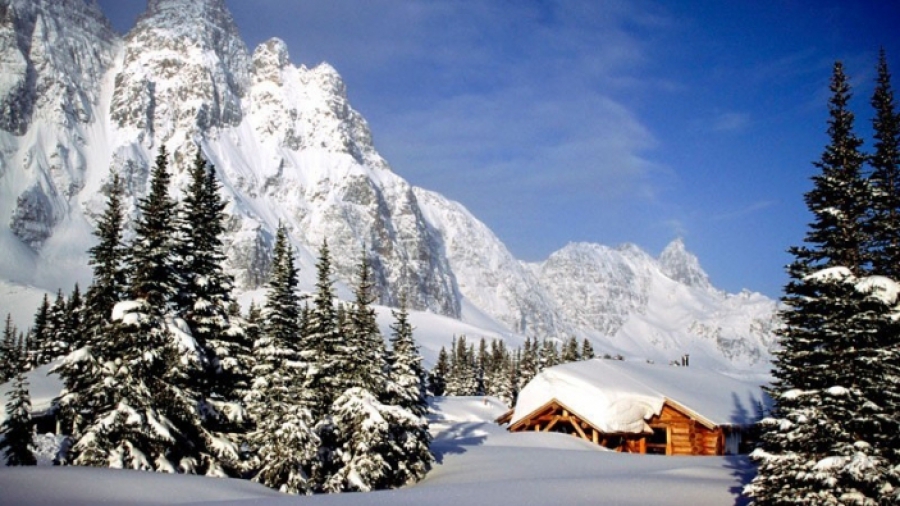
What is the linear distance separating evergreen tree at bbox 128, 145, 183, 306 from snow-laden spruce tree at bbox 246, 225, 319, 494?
15.3 feet

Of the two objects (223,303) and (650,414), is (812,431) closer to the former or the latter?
(223,303)

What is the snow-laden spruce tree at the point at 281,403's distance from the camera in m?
24.1

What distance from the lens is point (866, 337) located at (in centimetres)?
1429

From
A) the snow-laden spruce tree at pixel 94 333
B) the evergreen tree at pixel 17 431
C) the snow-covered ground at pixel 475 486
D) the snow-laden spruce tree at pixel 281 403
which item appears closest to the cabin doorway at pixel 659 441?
the snow-covered ground at pixel 475 486

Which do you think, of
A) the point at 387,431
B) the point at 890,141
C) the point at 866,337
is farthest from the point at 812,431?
the point at 387,431

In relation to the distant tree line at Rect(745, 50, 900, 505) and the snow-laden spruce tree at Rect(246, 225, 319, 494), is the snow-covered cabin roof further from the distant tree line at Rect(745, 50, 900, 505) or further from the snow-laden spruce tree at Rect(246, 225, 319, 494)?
the distant tree line at Rect(745, 50, 900, 505)

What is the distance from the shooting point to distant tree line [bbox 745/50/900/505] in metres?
13.8

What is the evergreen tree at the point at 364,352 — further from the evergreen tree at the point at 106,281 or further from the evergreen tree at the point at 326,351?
the evergreen tree at the point at 106,281

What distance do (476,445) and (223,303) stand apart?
17.7m

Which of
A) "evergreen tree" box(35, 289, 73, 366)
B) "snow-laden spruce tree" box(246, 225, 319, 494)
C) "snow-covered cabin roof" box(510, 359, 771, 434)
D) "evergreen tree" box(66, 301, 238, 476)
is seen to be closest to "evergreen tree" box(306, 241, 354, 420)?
"snow-laden spruce tree" box(246, 225, 319, 494)

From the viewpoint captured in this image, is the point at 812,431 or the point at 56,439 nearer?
the point at 812,431

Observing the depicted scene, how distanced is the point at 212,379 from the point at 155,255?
17.3ft

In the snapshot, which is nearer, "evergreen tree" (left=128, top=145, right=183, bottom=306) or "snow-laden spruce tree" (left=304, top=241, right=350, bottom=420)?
"evergreen tree" (left=128, top=145, right=183, bottom=306)

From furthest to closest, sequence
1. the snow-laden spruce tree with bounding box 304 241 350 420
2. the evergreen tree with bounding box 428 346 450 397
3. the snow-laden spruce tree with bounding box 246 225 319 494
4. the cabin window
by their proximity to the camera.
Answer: the evergreen tree with bounding box 428 346 450 397, the cabin window, the snow-laden spruce tree with bounding box 304 241 350 420, the snow-laden spruce tree with bounding box 246 225 319 494
